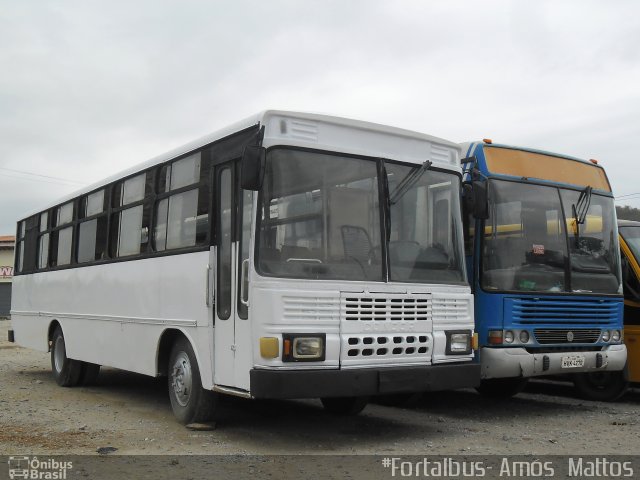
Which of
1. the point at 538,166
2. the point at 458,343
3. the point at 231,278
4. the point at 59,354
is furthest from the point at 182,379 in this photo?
the point at 59,354

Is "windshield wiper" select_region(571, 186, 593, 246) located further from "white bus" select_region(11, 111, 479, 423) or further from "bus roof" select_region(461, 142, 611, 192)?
"white bus" select_region(11, 111, 479, 423)

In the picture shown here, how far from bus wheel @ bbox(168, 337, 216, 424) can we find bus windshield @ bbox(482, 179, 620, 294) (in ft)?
10.9

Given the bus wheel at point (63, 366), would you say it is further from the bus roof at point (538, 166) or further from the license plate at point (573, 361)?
the license plate at point (573, 361)

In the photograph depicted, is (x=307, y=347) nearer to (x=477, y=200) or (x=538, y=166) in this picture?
(x=477, y=200)

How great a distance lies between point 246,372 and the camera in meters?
6.70

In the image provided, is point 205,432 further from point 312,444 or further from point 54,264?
point 54,264

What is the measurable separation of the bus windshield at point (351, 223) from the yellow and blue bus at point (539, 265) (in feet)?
2.85

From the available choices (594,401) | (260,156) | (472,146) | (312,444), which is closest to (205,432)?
(312,444)

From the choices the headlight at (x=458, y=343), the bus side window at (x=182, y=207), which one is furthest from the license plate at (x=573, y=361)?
the bus side window at (x=182, y=207)

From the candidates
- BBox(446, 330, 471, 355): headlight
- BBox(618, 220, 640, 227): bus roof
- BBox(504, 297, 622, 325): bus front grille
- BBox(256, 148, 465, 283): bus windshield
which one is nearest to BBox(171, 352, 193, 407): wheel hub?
BBox(256, 148, 465, 283): bus windshield

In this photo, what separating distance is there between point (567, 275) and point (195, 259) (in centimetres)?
440

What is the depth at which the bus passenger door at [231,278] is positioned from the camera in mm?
6832

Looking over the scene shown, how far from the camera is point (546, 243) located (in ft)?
29.6

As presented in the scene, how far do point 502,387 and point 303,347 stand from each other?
4.76 m
